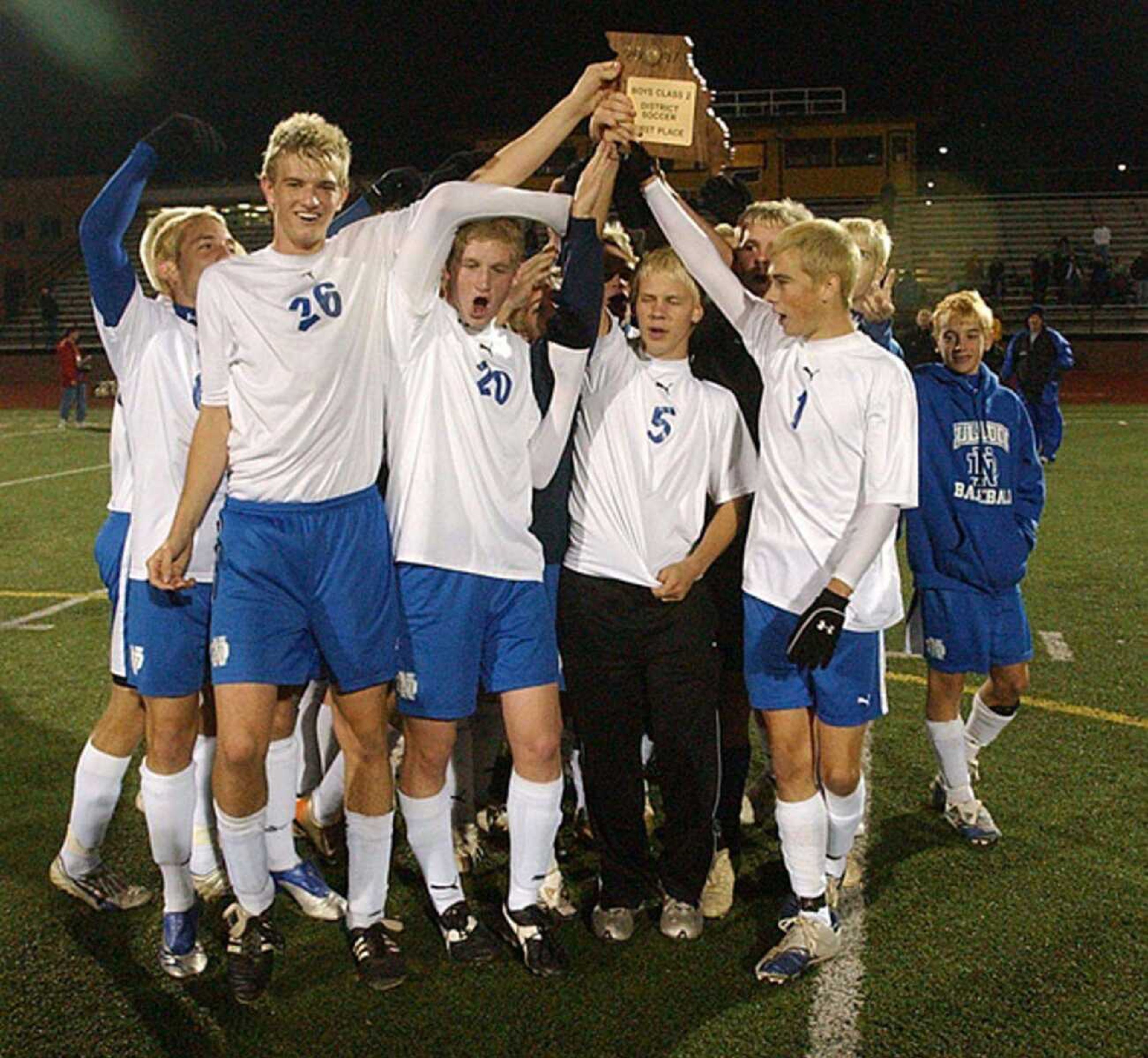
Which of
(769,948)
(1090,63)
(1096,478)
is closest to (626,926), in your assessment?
(769,948)

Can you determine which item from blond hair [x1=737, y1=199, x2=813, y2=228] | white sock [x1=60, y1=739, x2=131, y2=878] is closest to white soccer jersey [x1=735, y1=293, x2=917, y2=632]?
blond hair [x1=737, y1=199, x2=813, y2=228]

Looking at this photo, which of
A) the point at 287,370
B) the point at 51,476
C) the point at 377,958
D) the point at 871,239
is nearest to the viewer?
the point at 287,370

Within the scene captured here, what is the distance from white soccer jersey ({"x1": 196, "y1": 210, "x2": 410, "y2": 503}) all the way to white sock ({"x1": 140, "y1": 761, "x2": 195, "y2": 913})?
85cm

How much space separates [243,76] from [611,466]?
48645mm

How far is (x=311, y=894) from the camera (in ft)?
12.0

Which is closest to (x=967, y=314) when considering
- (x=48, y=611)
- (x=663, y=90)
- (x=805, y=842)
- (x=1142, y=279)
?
(x=663, y=90)

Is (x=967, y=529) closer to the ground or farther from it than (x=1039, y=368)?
closer to the ground

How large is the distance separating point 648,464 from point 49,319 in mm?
31925

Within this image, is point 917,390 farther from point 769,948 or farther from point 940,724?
point 769,948

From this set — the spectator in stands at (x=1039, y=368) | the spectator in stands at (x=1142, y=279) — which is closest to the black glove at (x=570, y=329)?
the spectator in stands at (x=1039, y=368)

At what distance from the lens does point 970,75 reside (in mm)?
49000

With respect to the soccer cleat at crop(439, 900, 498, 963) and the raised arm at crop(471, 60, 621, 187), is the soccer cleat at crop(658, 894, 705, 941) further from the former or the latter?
the raised arm at crop(471, 60, 621, 187)

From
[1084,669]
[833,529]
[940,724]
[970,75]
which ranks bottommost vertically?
[1084,669]

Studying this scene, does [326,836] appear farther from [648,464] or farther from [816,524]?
[816,524]
